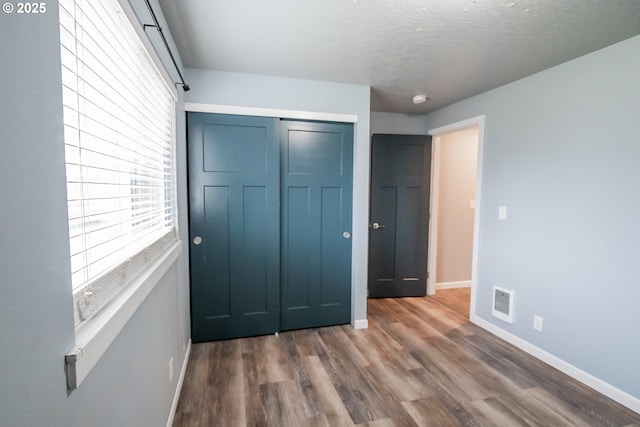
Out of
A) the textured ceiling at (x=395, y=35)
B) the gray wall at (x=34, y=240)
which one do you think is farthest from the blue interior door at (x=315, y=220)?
the gray wall at (x=34, y=240)

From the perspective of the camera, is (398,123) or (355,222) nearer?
(355,222)

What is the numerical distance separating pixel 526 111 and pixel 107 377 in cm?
333

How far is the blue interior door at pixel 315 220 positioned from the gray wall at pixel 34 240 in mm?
2075

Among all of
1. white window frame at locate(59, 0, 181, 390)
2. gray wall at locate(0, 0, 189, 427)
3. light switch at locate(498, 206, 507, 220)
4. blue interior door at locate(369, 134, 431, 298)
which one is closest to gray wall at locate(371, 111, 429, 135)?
blue interior door at locate(369, 134, 431, 298)

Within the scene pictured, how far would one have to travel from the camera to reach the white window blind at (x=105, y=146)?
0.76 m

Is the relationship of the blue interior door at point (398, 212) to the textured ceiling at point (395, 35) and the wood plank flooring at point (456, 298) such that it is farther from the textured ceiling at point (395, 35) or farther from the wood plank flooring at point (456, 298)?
the textured ceiling at point (395, 35)

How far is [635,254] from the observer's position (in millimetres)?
1885

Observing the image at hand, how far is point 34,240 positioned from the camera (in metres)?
0.56

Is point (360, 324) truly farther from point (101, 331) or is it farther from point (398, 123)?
point (398, 123)

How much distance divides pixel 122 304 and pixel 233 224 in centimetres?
169

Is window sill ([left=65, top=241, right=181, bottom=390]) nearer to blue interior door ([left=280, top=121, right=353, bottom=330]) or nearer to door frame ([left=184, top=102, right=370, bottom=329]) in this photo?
blue interior door ([left=280, top=121, right=353, bottom=330])

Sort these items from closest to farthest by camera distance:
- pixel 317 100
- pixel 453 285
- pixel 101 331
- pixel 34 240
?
pixel 34 240
pixel 101 331
pixel 317 100
pixel 453 285

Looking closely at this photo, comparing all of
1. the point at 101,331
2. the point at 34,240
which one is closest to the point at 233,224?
the point at 101,331

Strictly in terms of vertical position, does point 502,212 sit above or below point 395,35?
below
